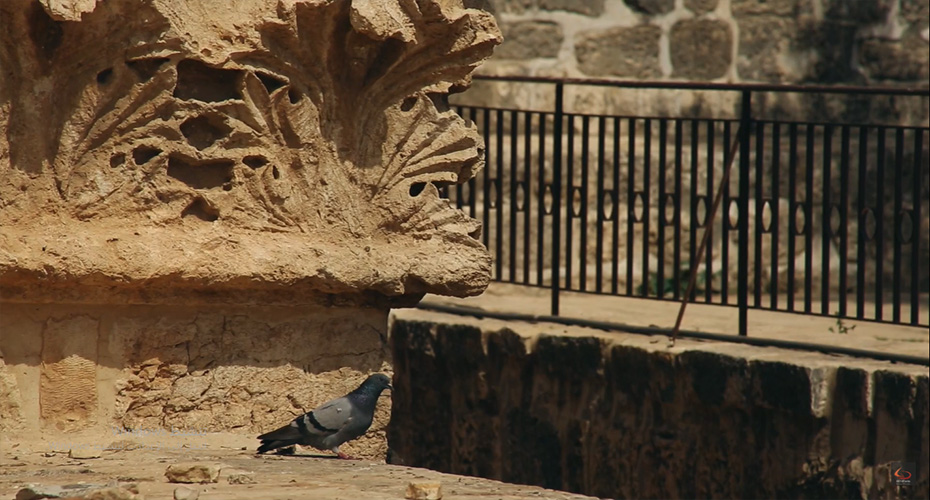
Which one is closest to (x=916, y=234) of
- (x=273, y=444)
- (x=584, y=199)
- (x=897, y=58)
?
(x=584, y=199)

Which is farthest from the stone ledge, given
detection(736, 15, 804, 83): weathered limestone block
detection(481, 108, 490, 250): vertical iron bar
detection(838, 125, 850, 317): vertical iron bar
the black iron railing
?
detection(736, 15, 804, 83): weathered limestone block

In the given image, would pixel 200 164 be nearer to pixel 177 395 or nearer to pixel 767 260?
pixel 177 395

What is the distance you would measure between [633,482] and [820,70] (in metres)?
3.58

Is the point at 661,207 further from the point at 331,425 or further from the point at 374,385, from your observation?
the point at 331,425

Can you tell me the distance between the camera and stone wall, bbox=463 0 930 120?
862 cm

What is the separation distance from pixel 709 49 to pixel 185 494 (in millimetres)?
6325

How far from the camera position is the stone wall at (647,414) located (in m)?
6.16

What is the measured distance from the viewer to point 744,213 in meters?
7.19

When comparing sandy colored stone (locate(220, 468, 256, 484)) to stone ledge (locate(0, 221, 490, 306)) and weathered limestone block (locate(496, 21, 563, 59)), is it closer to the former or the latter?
stone ledge (locate(0, 221, 490, 306))

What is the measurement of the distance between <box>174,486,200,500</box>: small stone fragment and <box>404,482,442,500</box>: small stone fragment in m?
0.48

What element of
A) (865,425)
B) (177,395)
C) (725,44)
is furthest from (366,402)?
(725,44)

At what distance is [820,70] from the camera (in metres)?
9.27

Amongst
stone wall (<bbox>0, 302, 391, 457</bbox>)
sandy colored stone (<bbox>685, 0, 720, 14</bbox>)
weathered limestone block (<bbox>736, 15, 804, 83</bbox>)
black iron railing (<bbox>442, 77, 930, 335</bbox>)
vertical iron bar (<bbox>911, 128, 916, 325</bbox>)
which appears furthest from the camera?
weathered limestone block (<bbox>736, 15, 804, 83</bbox>)

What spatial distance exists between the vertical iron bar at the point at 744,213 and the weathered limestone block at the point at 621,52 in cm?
174
